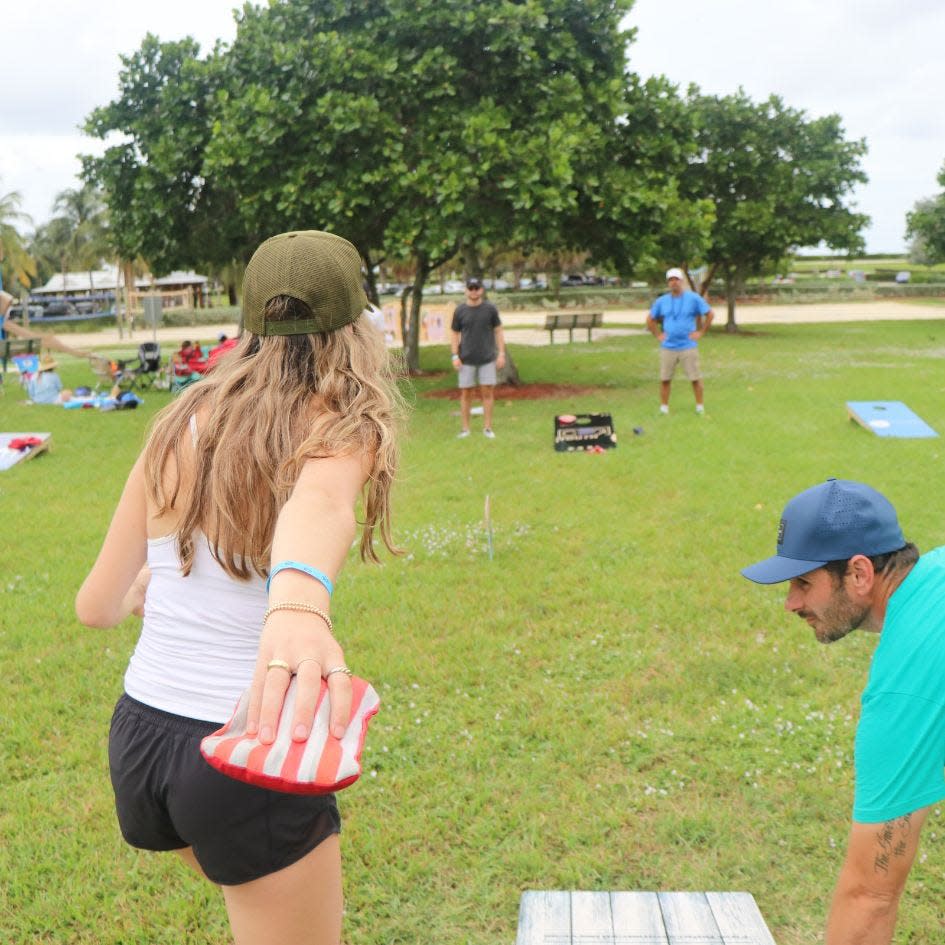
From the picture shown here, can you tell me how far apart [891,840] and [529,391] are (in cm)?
1698

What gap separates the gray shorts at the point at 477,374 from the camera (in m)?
13.8

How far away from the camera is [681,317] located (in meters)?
14.7

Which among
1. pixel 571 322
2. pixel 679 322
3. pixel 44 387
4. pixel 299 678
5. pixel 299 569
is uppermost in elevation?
pixel 299 569

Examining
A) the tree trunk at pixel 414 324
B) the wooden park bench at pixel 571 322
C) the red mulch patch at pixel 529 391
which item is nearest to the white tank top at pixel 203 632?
the red mulch patch at pixel 529 391

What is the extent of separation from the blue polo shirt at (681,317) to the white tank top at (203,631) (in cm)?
1317

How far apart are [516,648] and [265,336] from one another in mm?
4458

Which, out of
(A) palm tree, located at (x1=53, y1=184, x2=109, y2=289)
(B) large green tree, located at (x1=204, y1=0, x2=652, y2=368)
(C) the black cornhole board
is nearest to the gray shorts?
(C) the black cornhole board

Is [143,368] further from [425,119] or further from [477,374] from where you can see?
[477,374]

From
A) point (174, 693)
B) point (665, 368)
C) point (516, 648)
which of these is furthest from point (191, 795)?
point (665, 368)

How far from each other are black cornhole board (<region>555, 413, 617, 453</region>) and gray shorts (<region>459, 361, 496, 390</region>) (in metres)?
1.41

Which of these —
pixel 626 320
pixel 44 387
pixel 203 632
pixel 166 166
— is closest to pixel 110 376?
pixel 44 387

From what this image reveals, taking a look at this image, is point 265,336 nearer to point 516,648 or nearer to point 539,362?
point 516,648

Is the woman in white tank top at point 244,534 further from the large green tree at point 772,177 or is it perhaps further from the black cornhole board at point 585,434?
the large green tree at point 772,177

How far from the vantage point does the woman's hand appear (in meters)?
1.37
